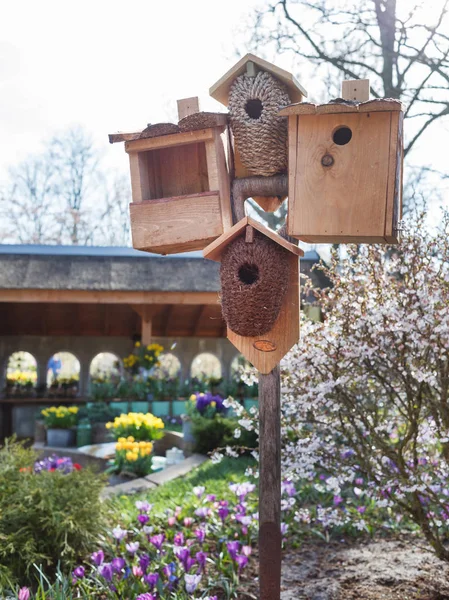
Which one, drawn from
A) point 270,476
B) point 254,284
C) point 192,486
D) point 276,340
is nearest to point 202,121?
point 254,284

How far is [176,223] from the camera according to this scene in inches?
125

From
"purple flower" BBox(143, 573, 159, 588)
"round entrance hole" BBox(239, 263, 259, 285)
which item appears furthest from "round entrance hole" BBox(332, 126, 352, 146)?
"purple flower" BBox(143, 573, 159, 588)

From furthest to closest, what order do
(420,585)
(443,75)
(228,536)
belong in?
(443,75) → (228,536) → (420,585)

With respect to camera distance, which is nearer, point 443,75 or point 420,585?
point 420,585

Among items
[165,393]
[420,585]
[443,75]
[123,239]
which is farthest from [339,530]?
[123,239]

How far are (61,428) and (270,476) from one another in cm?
760

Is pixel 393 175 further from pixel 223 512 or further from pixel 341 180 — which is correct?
→ pixel 223 512

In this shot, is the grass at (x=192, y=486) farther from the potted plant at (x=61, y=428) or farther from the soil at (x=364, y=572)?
the potted plant at (x=61, y=428)

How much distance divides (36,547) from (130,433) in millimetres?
4131

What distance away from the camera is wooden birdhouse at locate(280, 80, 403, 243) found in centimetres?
290

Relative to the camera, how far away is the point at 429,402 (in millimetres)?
3975

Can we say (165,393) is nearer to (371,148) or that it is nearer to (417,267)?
(417,267)

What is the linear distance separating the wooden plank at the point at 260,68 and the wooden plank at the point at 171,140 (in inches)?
10.5

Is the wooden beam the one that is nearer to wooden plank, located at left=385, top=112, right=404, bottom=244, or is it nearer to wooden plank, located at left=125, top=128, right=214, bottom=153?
wooden plank, located at left=125, top=128, right=214, bottom=153
